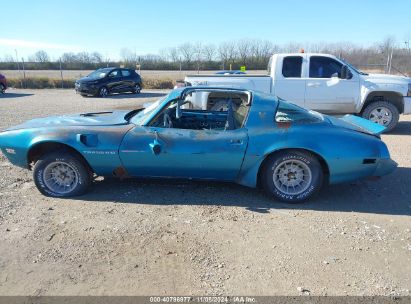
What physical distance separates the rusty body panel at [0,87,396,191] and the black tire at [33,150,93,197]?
0.14 metres

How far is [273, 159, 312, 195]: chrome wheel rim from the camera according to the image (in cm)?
426

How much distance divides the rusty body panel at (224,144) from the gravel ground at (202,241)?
0.41 meters

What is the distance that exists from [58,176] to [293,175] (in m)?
2.97

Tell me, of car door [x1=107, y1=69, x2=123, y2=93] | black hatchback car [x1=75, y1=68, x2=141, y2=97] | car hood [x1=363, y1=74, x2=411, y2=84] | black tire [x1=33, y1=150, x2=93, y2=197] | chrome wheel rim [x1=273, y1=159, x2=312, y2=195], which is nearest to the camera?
chrome wheel rim [x1=273, y1=159, x2=312, y2=195]

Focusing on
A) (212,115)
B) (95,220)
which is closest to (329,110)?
(212,115)

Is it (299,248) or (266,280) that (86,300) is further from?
(299,248)

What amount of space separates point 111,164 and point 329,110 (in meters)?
6.52

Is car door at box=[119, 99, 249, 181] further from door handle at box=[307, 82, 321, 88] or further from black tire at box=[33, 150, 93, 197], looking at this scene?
door handle at box=[307, 82, 321, 88]

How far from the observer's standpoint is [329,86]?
28.7ft

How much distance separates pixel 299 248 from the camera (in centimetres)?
336

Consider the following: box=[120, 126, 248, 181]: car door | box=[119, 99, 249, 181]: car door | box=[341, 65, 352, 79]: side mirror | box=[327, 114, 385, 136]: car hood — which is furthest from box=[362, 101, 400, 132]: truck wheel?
box=[120, 126, 248, 181]: car door

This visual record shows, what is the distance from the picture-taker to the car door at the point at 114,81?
19145 millimetres

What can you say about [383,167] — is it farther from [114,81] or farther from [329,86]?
[114,81]

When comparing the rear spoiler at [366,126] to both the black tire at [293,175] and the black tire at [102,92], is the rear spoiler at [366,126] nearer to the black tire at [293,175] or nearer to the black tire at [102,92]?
the black tire at [293,175]
